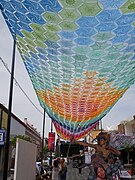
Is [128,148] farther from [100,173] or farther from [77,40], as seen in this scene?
[77,40]

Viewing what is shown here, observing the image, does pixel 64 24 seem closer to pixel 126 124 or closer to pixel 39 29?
pixel 39 29

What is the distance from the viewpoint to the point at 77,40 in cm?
384

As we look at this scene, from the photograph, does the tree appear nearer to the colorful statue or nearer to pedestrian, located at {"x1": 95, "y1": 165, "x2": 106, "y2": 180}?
the colorful statue

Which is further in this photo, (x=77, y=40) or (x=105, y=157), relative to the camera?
(x=105, y=157)

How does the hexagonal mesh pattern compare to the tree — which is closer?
the hexagonal mesh pattern

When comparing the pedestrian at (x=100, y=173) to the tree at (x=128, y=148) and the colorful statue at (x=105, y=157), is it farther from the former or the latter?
the tree at (x=128, y=148)

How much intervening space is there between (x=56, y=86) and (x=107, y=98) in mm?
1940

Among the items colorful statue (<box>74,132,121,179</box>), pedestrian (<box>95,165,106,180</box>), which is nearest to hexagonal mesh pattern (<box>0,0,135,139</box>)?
colorful statue (<box>74,132,121,179</box>)

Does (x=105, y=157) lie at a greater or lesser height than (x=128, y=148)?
lesser

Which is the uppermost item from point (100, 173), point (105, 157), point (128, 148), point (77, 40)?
point (77, 40)

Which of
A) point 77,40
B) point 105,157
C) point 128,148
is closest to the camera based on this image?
point 77,40

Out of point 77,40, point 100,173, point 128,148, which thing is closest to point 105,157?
point 100,173

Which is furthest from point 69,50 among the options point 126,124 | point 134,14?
point 126,124

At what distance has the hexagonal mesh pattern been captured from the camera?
303 cm
